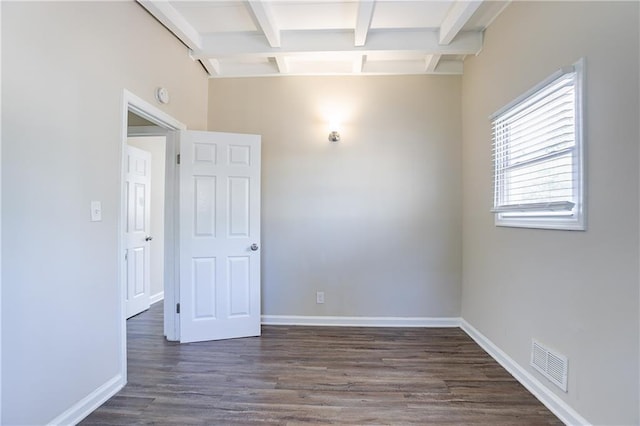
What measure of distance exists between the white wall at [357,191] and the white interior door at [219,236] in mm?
354

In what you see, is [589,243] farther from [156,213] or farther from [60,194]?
[156,213]

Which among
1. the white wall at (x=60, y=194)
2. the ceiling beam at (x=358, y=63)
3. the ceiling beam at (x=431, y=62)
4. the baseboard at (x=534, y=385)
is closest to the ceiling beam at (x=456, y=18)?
the ceiling beam at (x=431, y=62)

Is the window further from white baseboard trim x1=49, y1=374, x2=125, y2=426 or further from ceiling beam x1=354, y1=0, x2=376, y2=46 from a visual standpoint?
white baseboard trim x1=49, y1=374, x2=125, y2=426

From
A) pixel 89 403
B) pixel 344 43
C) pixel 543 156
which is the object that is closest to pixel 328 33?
pixel 344 43

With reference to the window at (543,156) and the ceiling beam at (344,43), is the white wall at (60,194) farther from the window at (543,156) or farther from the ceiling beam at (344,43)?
the window at (543,156)

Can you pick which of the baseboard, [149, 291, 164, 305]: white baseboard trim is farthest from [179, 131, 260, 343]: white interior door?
the baseboard

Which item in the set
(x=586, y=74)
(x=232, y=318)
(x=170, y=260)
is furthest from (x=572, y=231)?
(x=170, y=260)

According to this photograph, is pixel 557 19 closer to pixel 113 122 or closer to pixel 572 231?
pixel 572 231

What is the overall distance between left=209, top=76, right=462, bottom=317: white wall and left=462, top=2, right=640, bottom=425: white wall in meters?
0.81

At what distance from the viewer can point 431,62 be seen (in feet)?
10.8

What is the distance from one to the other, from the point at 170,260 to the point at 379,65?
298 centimetres

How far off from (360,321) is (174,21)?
11.1 feet

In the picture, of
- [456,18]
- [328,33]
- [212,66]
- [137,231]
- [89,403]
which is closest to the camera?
[89,403]

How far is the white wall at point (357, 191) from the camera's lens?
3.48 meters
